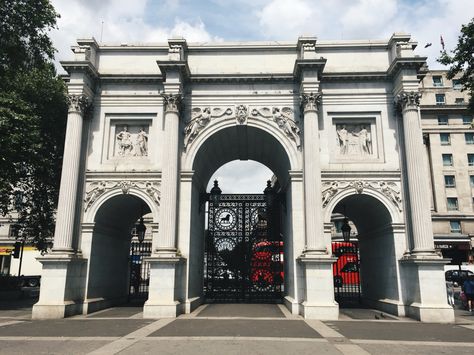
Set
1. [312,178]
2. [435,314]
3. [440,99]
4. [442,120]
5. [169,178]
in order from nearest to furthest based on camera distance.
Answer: [435,314]
[312,178]
[169,178]
[442,120]
[440,99]

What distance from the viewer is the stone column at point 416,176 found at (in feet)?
57.7

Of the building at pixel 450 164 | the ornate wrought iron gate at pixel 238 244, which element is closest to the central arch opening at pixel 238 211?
the ornate wrought iron gate at pixel 238 244

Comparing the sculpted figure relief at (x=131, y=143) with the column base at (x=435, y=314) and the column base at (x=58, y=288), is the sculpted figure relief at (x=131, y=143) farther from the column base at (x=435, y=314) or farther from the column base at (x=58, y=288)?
the column base at (x=435, y=314)

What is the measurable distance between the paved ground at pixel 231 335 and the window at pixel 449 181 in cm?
3942

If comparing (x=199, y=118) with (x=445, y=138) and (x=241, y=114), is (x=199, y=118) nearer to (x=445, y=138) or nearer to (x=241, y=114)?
(x=241, y=114)

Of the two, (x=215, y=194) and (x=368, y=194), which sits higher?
(x=215, y=194)

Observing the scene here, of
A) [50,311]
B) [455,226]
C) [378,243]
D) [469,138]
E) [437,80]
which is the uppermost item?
[437,80]

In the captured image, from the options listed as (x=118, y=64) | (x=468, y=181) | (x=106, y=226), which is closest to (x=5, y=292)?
(x=106, y=226)

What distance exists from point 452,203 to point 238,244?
1493 inches

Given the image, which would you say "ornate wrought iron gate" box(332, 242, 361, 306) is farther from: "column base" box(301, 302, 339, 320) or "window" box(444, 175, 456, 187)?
"window" box(444, 175, 456, 187)

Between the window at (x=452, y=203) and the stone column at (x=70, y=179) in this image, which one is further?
the window at (x=452, y=203)

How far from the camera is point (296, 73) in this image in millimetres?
20094

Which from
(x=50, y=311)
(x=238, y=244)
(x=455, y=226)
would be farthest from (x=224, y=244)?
(x=455, y=226)

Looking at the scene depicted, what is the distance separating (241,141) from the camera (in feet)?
75.3
